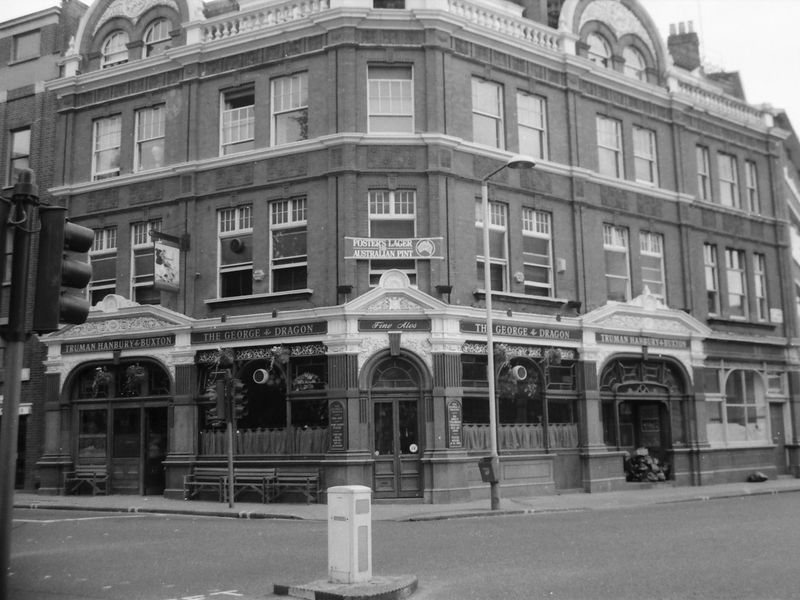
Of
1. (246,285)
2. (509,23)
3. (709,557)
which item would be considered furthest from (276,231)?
(709,557)

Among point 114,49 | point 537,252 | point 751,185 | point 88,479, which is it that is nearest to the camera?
point 88,479

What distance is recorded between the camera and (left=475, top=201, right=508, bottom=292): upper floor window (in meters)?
25.1

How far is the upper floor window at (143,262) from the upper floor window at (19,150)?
601 cm

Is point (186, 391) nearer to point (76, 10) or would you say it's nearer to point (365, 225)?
point (365, 225)

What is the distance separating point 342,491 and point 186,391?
51.7 feet

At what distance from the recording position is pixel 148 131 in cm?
2767

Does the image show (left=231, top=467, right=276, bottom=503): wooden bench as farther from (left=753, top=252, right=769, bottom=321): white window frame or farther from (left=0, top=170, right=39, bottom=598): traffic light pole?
(left=753, top=252, right=769, bottom=321): white window frame

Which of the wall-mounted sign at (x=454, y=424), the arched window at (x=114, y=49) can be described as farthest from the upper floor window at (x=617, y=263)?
the arched window at (x=114, y=49)

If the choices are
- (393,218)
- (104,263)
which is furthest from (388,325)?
(104,263)

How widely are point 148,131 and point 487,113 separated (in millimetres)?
10293

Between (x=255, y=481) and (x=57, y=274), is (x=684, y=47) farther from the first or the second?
(x=57, y=274)

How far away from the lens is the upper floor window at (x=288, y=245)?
2459 centimetres

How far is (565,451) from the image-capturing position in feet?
85.0

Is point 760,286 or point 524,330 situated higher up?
point 760,286
